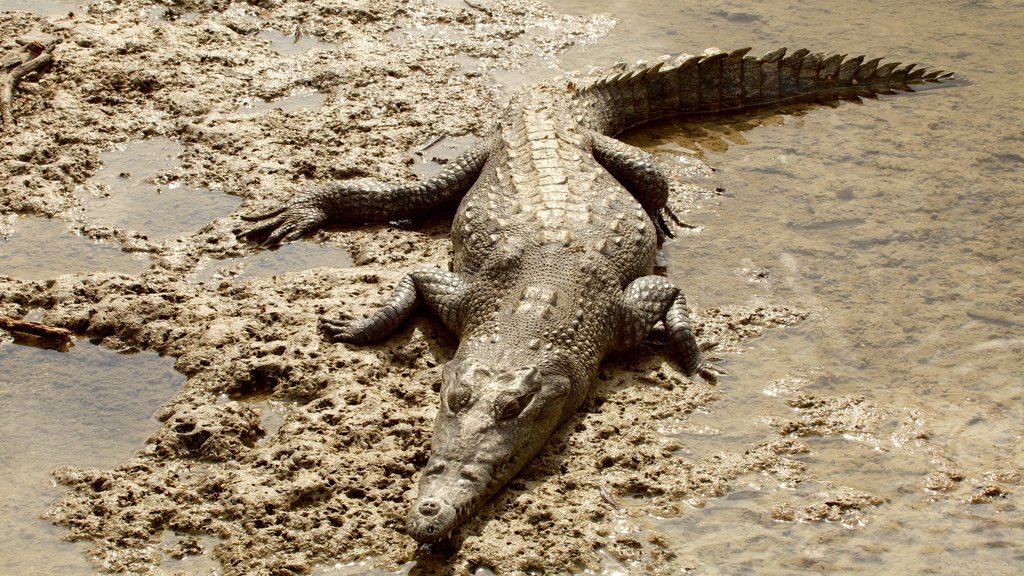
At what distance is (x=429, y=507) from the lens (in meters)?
3.88

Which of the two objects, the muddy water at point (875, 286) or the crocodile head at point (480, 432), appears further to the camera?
the muddy water at point (875, 286)

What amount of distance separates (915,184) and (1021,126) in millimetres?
1295

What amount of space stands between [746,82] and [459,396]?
4579 millimetres

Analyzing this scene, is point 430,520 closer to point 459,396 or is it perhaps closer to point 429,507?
point 429,507

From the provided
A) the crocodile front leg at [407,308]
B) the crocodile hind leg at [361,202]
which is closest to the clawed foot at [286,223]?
the crocodile hind leg at [361,202]

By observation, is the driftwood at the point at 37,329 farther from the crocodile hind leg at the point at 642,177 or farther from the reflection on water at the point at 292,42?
the reflection on water at the point at 292,42

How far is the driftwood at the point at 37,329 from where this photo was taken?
511 cm

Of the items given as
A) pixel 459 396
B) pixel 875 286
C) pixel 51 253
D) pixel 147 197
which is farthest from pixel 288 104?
pixel 875 286

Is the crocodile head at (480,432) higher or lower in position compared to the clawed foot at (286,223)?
lower

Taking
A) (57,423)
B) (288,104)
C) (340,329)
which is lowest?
(57,423)

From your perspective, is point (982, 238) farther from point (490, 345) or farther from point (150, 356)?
point (150, 356)

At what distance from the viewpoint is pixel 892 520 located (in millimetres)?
4176

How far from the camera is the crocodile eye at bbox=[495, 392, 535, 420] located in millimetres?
4316

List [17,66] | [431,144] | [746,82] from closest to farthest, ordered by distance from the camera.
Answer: [431,144] → [17,66] → [746,82]
